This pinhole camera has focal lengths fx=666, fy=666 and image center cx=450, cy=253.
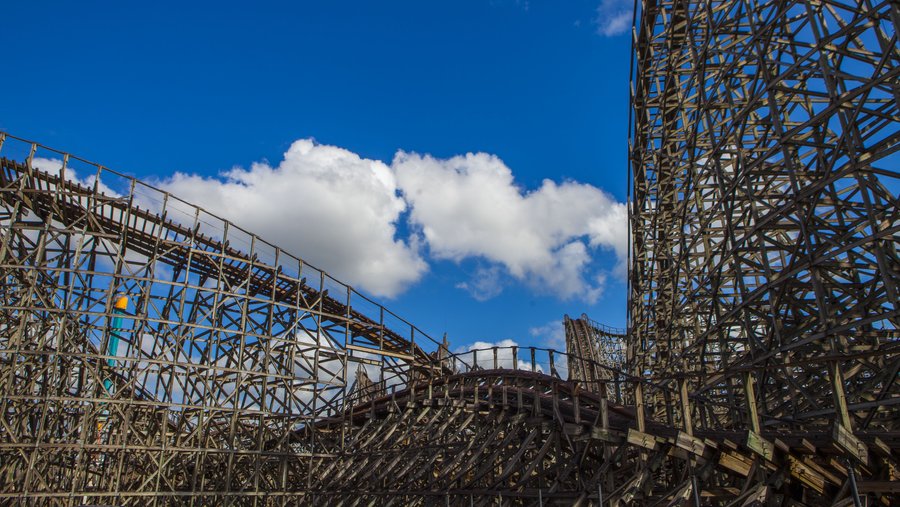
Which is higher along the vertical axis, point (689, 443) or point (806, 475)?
point (689, 443)

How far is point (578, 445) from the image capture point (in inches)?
371

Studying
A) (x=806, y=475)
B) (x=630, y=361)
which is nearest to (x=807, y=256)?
(x=806, y=475)

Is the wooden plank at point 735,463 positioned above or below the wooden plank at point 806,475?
above

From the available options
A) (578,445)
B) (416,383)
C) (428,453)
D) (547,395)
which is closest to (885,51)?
(578,445)

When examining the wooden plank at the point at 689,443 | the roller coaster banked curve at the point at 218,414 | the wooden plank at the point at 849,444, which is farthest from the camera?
the roller coaster banked curve at the point at 218,414

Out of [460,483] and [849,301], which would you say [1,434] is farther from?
[849,301]

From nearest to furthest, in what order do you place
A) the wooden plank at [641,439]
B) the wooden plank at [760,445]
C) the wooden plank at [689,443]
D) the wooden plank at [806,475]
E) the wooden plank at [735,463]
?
1. the wooden plank at [760,445]
2. the wooden plank at [806,475]
3. the wooden plank at [689,443]
4. the wooden plank at [735,463]
5. the wooden plank at [641,439]

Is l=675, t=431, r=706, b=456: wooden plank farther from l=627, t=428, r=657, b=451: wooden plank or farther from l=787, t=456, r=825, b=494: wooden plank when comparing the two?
l=787, t=456, r=825, b=494: wooden plank

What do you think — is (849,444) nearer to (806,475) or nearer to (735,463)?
(806,475)

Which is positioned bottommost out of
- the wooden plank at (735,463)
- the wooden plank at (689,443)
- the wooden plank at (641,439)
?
the wooden plank at (735,463)

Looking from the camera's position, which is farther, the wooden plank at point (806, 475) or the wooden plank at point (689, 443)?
the wooden plank at point (689, 443)

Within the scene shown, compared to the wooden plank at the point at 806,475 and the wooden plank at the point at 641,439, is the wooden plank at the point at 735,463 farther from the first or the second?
the wooden plank at the point at 641,439

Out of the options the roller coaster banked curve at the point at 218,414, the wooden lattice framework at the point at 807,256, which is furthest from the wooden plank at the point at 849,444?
the roller coaster banked curve at the point at 218,414

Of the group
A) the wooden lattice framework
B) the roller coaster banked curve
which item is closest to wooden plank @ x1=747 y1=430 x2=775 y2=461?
the wooden lattice framework
